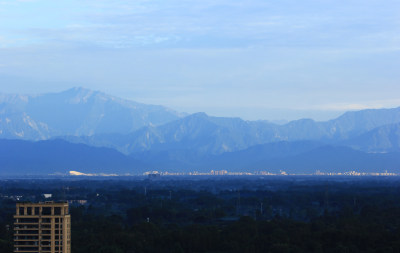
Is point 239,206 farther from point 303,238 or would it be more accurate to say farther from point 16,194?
point 303,238

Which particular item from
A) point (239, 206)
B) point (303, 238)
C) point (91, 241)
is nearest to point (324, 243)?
point (303, 238)

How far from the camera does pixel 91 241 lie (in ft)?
286

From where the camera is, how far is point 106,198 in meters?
173

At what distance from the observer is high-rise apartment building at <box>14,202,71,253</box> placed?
204 feet

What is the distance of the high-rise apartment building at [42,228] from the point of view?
62.2 meters

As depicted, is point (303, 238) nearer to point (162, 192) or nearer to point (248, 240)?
point (248, 240)

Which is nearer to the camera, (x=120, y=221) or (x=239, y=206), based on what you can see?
(x=120, y=221)

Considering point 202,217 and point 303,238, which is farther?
point 202,217

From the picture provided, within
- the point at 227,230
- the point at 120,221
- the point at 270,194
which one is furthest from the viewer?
the point at 270,194

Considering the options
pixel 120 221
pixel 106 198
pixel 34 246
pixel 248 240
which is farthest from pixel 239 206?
pixel 34 246

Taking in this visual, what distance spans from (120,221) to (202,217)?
11.3m

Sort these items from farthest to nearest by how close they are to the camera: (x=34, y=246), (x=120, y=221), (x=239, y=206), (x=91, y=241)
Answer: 1. (x=239, y=206)
2. (x=120, y=221)
3. (x=91, y=241)
4. (x=34, y=246)

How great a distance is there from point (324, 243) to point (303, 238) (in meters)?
2.89

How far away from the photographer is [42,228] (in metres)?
62.2
